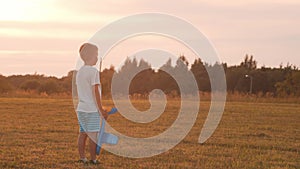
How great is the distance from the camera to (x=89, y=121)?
7137 millimetres

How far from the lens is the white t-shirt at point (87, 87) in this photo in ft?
23.1

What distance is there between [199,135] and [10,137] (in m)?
4.33

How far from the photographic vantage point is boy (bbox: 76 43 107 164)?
7.03m

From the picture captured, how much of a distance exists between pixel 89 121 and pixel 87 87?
47 cm

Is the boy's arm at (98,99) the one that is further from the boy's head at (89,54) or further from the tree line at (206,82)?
the tree line at (206,82)

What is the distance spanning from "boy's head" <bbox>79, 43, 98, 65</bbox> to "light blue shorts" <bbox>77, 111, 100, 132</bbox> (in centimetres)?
71

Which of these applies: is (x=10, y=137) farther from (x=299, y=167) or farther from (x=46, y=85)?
(x=46, y=85)

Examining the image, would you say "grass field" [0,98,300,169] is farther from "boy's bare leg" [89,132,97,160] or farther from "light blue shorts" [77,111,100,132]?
"light blue shorts" [77,111,100,132]

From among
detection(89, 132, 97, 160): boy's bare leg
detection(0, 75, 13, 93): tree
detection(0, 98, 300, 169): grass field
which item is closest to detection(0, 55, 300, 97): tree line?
detection(0, 75, 13, 93): tree

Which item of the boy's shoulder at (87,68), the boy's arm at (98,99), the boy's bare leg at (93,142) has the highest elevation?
the boy's shoulder at (87,68)

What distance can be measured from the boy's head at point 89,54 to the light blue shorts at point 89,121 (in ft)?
2.34

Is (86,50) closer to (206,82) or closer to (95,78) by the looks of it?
(95,78)

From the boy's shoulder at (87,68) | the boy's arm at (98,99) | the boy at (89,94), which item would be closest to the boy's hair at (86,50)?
the boy at (89,94)

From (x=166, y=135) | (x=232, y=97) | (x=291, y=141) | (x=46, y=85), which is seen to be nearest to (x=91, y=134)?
(x=166, y=135)
